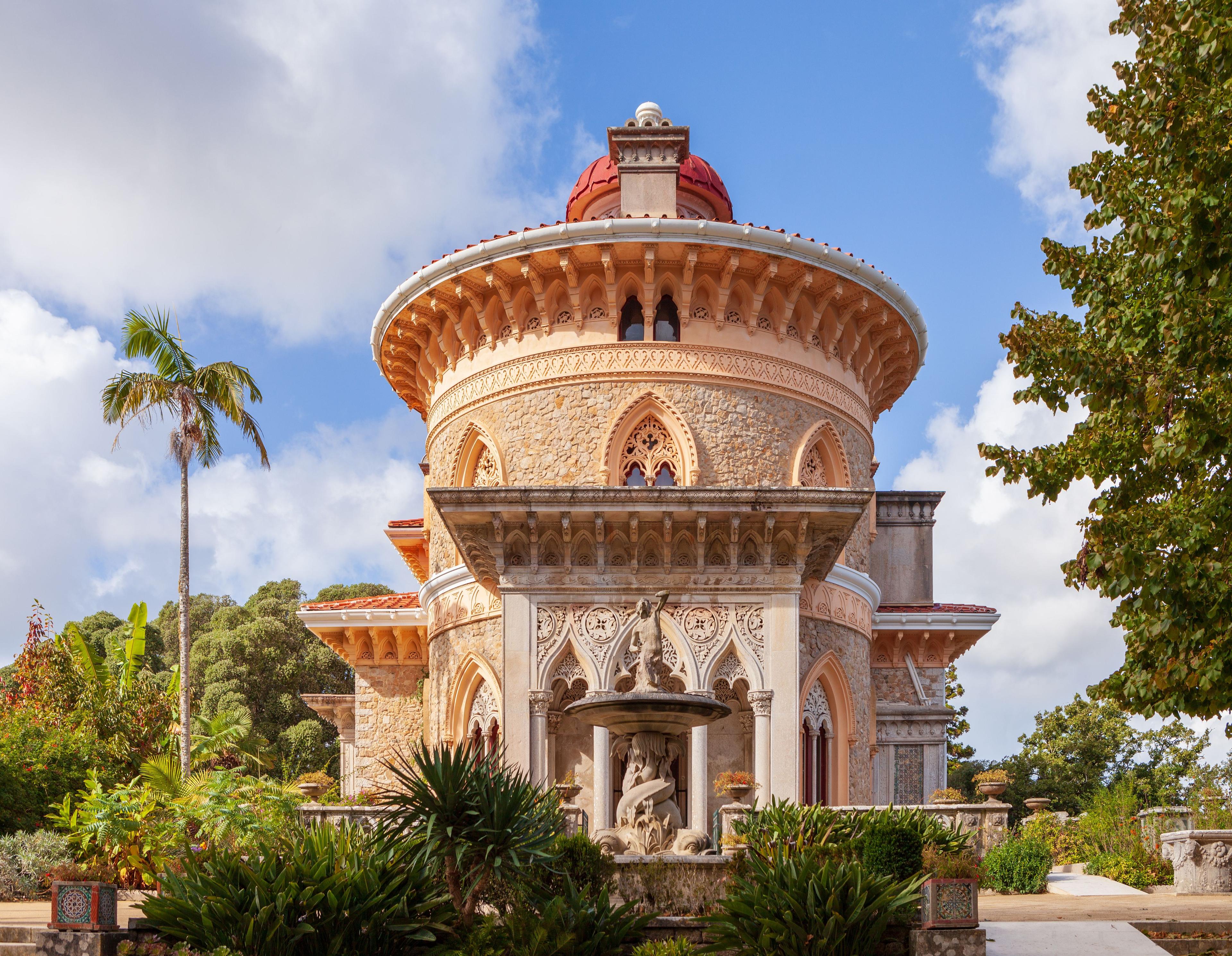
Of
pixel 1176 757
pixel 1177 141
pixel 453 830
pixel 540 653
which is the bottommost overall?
pixel 1176 757

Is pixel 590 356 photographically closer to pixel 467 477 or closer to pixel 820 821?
pixel 467 477

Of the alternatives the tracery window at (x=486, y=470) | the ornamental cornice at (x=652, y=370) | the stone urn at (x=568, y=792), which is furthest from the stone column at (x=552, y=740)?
the ornamental cornice at (x=652, y=370)

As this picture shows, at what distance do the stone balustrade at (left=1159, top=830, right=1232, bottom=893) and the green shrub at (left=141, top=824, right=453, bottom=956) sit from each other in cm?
1023

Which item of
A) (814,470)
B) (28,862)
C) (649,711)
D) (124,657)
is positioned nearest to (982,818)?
(649,711)

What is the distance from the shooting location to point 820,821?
11.5 metres

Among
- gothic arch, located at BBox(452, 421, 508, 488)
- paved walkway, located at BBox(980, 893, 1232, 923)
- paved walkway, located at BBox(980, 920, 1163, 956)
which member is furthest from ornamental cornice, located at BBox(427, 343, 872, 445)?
paved walkway, located at BBox(980, 920, 1163, 956)

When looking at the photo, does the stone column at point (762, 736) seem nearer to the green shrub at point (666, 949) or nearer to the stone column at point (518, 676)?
the stone column at point (518, 676)

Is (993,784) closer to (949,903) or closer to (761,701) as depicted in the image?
(761,701)

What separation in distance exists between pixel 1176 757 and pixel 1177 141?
98.8ft

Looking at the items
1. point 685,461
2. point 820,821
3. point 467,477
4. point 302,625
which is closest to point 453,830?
point 820,821

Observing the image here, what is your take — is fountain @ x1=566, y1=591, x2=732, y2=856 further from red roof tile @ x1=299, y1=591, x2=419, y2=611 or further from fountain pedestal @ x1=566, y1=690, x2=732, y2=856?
red roof tile @ x1=299, y1=591, x2=419, y2=611

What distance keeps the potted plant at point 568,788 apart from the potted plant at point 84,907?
3.92 metres

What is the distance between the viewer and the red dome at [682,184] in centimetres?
2247

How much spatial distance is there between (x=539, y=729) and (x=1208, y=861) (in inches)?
337
